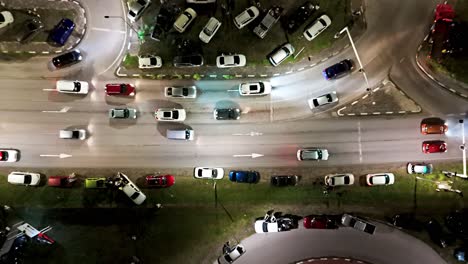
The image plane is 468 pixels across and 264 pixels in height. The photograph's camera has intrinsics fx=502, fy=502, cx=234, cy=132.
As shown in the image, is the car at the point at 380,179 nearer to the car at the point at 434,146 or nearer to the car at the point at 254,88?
the car at the point at 434,146

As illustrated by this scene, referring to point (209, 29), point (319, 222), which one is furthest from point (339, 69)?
point (319, 222)

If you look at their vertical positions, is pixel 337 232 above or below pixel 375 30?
below

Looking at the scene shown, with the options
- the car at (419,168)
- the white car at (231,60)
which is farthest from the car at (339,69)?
the car at (419,168)

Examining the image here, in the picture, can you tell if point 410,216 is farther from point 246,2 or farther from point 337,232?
point 246,2

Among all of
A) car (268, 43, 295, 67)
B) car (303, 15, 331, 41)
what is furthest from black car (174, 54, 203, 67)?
car (303, 15, 331, 41)

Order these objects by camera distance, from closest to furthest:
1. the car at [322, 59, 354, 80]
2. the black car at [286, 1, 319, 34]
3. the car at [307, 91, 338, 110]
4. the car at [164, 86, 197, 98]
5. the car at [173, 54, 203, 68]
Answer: the car at [307, 91, 338, 110] < the car at [322, 59, 354, 80] < the car at [164, 86, 197, 98] < the car at [173, 54, 203, 68] < the black car at [286, 1, 319, 34]

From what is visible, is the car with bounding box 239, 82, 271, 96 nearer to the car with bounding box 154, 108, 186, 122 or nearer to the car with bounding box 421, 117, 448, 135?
the car with bounding box 154, 108, 186, 122

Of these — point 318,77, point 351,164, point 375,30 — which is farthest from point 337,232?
point 375,30
